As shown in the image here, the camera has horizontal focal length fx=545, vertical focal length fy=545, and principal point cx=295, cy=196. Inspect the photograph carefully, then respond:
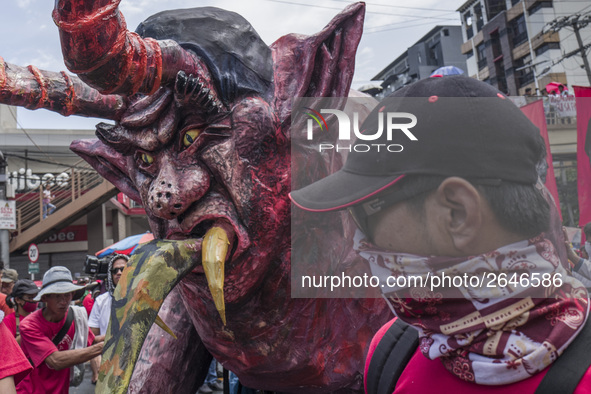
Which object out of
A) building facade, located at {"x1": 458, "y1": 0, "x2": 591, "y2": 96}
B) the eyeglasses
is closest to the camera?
the eyeglasses

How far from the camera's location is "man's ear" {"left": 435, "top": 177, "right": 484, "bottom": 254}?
109 centimetres

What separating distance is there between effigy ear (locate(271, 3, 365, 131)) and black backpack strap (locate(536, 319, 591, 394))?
4.31ft

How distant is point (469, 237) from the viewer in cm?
110

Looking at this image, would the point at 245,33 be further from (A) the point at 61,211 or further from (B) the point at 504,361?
(A) the point at 61,211

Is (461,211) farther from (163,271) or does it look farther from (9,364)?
(9,364)

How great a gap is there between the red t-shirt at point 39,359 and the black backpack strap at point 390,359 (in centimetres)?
317

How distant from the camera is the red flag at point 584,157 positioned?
3146 mm

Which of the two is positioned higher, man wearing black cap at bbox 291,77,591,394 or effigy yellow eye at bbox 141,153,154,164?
effigy yellow eye at bbox 141,153,154,164

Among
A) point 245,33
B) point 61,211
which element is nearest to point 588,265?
point 245,33

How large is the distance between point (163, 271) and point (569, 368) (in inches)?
49.0

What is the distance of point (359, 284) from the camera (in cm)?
229

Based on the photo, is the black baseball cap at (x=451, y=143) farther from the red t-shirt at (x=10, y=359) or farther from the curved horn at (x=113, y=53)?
the red t-shirt at (x=10, y=359)

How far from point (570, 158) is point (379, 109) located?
9.38 ft

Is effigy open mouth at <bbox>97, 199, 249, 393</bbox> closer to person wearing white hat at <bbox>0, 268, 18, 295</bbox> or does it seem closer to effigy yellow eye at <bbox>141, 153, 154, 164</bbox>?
effigy yellow eye at <bbox>141, 153, 154, 164</bbox>
